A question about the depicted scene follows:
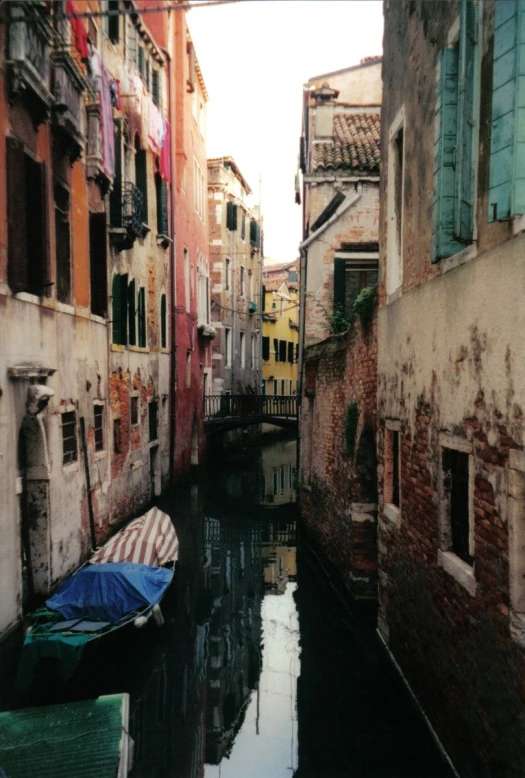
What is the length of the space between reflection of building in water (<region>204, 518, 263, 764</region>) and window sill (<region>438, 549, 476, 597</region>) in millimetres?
2885

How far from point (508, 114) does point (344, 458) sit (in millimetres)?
7420

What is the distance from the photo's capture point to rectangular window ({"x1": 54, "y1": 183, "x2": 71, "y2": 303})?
34.3 feet

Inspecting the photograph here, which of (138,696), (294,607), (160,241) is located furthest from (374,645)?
(160,241)

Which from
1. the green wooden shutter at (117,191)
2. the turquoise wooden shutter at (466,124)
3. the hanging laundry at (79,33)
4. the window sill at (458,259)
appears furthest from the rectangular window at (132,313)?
the turquoise wooden shutter at (466,124)

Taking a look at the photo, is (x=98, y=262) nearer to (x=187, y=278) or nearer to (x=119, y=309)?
(x=119, y=309)

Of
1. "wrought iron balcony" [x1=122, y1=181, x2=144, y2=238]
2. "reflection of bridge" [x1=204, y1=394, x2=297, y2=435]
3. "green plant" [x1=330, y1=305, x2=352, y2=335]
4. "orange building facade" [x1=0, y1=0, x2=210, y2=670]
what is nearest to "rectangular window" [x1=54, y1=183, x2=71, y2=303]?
"orange building facade" [x1=0, y1=0, x2=210, y2=670]

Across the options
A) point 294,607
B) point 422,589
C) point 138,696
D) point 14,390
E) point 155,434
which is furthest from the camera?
point 155,434

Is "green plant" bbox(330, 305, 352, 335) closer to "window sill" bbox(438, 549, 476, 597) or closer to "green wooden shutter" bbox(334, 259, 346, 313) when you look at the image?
"green wooden shutter" bbox(334, 259, 346, 313)

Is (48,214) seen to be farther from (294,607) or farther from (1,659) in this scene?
(294,607)

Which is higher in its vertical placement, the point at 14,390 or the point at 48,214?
the point at 48,214

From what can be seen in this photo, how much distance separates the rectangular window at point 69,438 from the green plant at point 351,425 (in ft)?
14.0

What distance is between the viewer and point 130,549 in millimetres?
10641

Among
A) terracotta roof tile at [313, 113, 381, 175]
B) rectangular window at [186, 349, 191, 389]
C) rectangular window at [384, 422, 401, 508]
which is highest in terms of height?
terracotta roof tile at [313, 113, 381, 175]

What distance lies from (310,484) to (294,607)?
4197 millimetres
